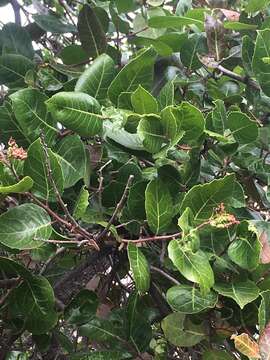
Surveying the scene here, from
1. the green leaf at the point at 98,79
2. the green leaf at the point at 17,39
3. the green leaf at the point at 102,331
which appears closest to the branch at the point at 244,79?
the green leaf at the point at 98,79

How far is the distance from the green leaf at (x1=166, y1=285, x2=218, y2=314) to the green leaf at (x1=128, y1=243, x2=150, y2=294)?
44 millimetres

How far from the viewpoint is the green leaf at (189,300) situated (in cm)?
66

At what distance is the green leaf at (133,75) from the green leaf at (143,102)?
6 cm

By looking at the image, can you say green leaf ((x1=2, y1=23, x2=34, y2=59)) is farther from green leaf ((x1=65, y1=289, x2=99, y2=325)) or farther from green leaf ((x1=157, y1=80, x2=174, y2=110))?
green leaf ((x1=65, y1=289, x2=99, y2=325))

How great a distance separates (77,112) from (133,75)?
0.36 feet

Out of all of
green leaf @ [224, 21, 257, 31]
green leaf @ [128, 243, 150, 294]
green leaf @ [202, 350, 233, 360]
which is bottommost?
green leaf @ [202, 350, 233, 360]

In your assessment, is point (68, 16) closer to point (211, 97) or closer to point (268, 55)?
point (211, 97)

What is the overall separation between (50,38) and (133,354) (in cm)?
84

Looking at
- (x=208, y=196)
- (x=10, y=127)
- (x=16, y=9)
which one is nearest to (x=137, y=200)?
(x=208, y=196)

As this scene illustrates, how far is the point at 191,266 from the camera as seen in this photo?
0.63 metres

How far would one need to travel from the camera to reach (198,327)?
29.4 inches

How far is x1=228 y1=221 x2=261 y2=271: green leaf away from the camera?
654 mm

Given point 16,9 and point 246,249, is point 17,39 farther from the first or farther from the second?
point 246,249

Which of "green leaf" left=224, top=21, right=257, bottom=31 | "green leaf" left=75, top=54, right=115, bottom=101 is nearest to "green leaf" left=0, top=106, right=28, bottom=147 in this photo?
"green leaf" left=75, top=54, right=115, bottom=101
